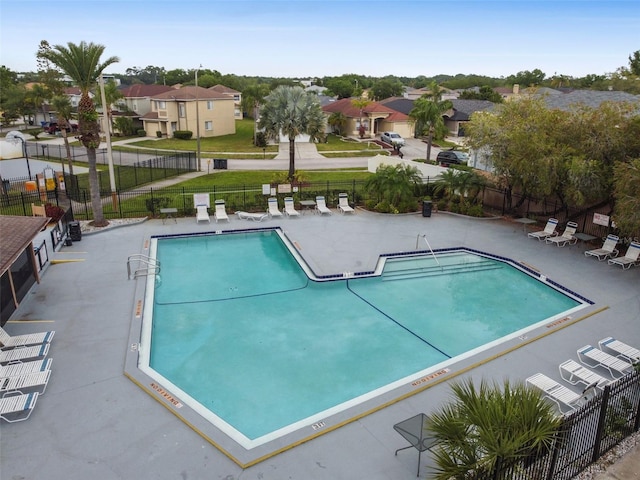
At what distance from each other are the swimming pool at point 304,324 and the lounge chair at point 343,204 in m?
5.46

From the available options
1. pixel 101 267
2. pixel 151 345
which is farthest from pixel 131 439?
pixel 101 267

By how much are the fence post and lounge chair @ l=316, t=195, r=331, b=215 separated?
17781 millimetres

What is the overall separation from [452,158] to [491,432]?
113ft

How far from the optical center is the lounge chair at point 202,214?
23498 mm

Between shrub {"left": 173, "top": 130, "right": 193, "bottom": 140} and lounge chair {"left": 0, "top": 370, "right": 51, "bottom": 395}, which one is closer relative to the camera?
lounge chair {"left": 0, "top": 370, "right": 51, "bottom": 395}

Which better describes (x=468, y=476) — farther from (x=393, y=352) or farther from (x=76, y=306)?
(x=76, y=306)

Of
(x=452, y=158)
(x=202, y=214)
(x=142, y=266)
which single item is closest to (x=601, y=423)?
(x=142, y=266)

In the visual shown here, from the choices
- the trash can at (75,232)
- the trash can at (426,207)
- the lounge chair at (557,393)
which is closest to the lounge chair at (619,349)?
the lounge chair at (557,393)

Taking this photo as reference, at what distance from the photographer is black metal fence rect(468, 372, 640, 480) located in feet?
25.4

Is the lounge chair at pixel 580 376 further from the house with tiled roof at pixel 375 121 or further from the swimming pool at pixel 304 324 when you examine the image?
the house with tiled roof at pixel 375 121

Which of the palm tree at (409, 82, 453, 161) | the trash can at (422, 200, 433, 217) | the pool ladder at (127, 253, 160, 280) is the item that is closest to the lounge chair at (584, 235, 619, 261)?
the trash can at (422, 200, 433, 217)

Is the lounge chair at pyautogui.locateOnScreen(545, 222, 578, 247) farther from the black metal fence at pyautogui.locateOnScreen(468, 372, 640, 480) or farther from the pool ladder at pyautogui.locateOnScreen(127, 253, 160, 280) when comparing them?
the pool ladder at pyautogui.locateOnScreen(127, 253, 160, 280)

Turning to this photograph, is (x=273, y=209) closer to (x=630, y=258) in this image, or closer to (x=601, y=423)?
(x=630, y=258)

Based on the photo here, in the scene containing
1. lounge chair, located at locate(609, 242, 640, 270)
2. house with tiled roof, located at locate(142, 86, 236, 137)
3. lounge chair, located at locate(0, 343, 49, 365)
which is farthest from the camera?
house with tiled roof, located at locate(142, 86, 236, 137)
